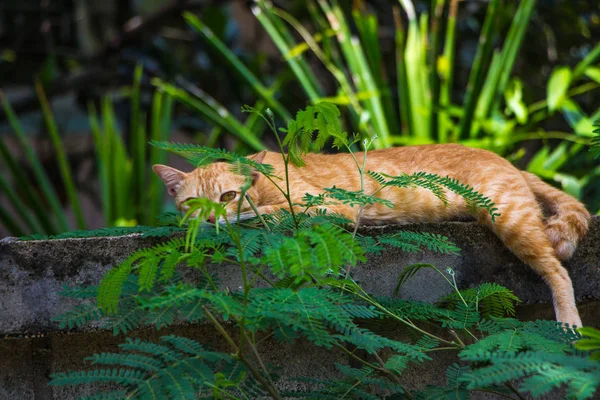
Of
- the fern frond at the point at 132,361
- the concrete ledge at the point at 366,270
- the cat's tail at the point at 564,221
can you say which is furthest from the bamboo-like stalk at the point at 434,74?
the fern frond at the point at 132,361

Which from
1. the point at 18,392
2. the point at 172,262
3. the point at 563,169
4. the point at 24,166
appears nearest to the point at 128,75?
the point at 24,166

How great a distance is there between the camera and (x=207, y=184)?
249 centimetres

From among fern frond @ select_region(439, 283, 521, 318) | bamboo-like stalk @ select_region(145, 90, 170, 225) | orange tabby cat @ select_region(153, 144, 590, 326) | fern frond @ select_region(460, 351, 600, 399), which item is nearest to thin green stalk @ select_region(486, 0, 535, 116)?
orange tabby cat @ select_region(153, 144, 590, 326)

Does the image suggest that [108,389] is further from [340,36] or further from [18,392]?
[340,36]

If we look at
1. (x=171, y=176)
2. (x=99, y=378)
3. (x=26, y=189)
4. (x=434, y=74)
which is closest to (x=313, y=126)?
(x=99, y=378)

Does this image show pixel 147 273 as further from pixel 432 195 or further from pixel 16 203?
pixel 16 203

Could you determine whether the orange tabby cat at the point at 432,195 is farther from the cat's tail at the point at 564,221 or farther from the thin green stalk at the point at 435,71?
the thin green stalk at the point at 435,71

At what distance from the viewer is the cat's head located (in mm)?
2441

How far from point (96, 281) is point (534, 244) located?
47.3 inches

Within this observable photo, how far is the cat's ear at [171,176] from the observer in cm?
252

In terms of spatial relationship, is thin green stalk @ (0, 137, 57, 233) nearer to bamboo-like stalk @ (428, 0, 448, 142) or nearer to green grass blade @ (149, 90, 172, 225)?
green grass blade @ (149, 90, 172, 225)

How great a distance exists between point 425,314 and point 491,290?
0.16m

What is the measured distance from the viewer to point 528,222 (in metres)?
2.17

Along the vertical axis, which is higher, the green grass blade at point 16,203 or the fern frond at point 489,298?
the fern frond at point 489,298
